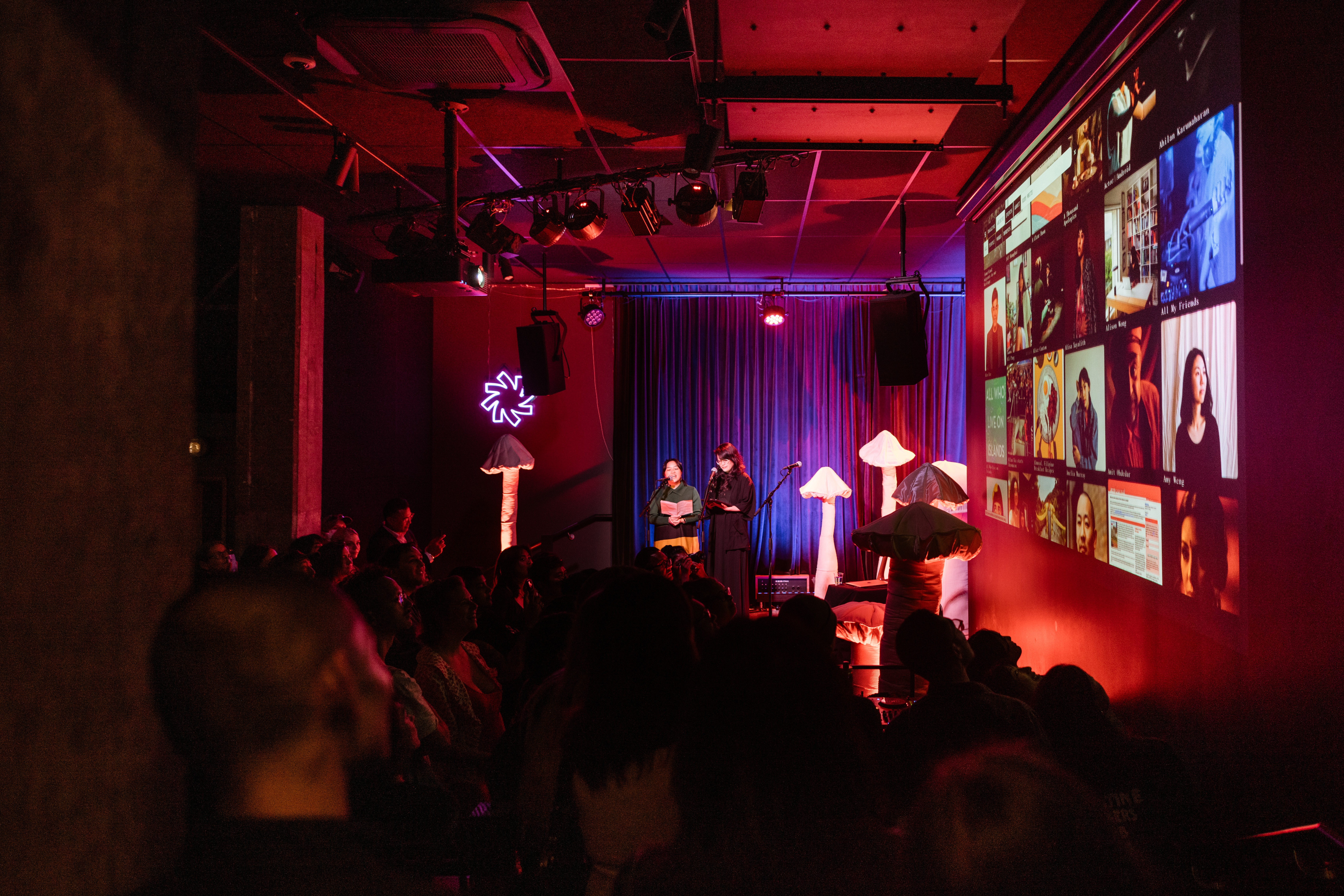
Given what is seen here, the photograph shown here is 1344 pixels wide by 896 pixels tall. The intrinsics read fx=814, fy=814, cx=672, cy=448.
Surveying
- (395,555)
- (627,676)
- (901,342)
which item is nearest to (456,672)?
(627,676)

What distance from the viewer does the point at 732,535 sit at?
8.44 m

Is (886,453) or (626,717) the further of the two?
(886,453)

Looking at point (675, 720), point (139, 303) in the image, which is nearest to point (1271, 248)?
point (675, 720)

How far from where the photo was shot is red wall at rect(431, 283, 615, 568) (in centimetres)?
952

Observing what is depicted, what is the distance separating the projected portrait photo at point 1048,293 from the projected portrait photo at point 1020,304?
0.06 metres

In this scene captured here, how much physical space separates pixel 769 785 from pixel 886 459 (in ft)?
24.7

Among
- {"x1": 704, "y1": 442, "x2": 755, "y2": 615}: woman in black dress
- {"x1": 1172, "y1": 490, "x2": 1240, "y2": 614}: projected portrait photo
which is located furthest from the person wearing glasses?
{"x1": 1172, "y1": 490, "x2": 1240, "y2": 614}: projected portrait photo

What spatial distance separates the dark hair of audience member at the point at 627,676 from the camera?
1.56m

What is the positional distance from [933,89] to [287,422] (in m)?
4.79

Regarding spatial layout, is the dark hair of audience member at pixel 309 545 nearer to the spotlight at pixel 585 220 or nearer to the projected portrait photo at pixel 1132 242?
the spotlight at pixel 585 220

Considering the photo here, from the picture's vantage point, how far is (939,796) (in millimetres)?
752

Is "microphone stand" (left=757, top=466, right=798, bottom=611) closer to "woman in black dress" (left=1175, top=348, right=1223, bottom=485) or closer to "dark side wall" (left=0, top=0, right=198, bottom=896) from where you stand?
"woman in black dress" (left=1175, top=348, right=1223, bottom=485)

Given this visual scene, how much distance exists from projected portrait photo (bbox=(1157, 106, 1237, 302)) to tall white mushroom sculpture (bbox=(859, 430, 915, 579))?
18.6 feet

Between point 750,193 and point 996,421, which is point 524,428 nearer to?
point 750,193
